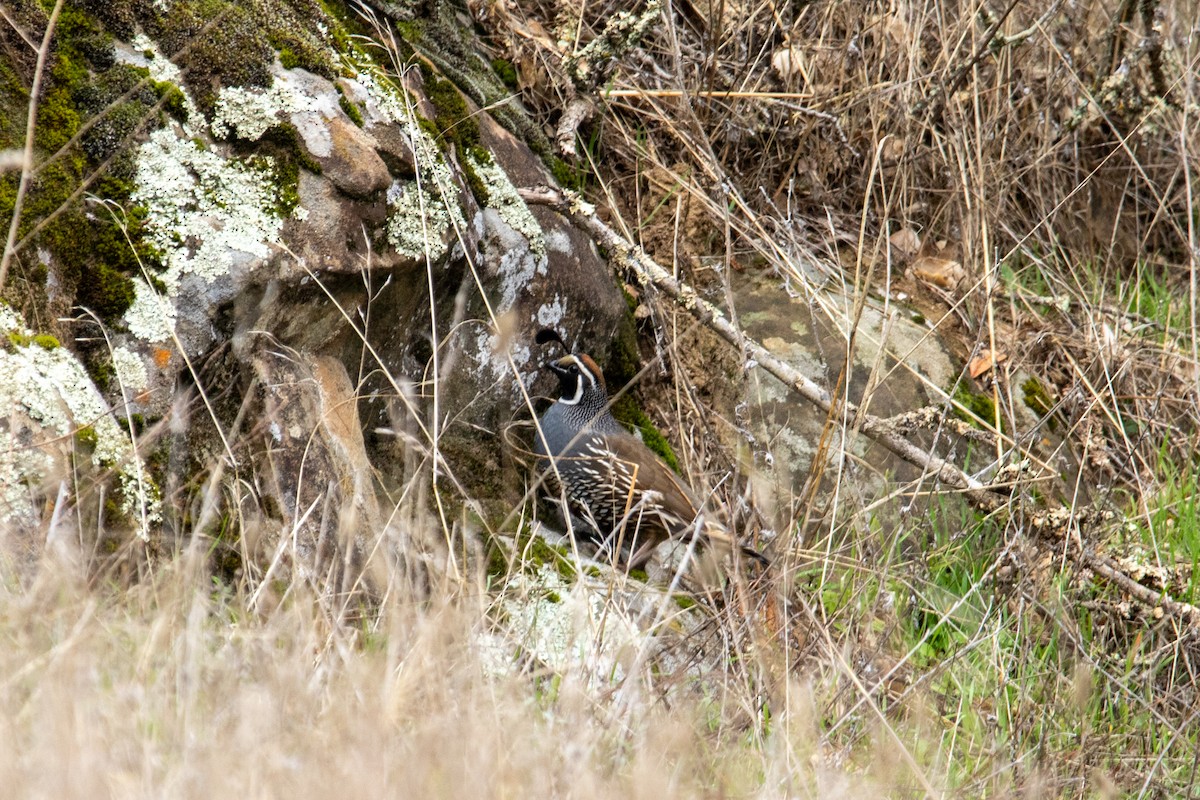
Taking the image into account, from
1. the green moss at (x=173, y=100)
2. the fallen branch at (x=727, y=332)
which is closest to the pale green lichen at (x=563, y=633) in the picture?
the fallen branch at (x=727, y=332)

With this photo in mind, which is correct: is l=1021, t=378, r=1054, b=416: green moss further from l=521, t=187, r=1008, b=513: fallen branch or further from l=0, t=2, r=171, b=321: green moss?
l=0, t=2, r=171, b=321: green moss

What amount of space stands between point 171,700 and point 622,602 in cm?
125

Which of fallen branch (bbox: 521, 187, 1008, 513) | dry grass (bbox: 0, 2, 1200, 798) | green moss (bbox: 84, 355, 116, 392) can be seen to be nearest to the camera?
dry grass (bbox: 0, 2, 1200, 798)

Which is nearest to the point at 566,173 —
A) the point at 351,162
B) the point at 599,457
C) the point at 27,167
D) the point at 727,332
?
the point at 727,332

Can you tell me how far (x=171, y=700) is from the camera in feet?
7.47

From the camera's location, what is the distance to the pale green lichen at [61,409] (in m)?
2.95

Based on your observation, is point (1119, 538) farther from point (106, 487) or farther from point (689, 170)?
point (106, 487)

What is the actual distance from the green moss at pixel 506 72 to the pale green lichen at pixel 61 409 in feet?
9.21

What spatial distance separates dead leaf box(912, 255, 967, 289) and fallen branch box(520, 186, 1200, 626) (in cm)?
138

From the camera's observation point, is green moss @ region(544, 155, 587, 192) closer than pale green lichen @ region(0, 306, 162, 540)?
No

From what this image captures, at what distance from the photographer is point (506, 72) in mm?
5449

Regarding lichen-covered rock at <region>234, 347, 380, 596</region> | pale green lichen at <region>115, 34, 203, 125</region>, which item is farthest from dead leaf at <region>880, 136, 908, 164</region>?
pale green lichen at <region>115, 34, 203, 125</region>

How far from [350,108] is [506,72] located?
5.62ft

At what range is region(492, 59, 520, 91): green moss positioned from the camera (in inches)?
214
